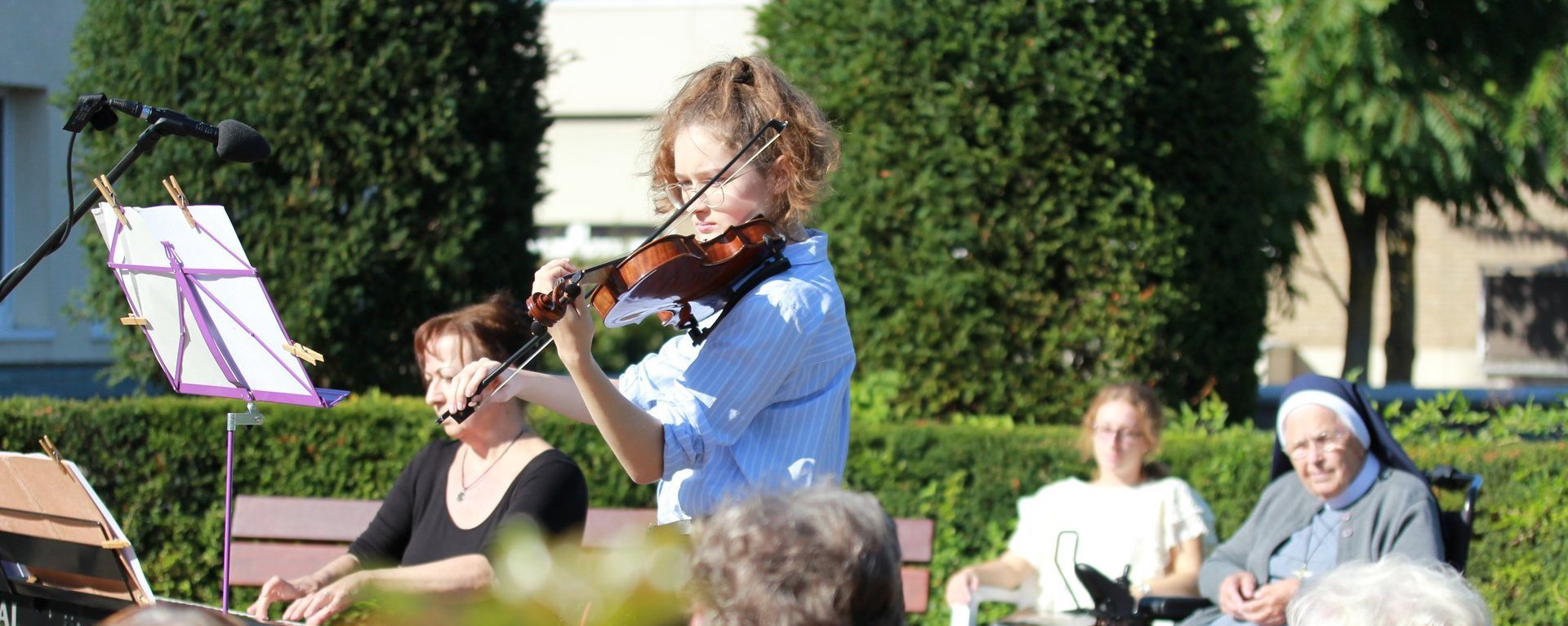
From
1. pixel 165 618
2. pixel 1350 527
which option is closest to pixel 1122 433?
pixel 1350 527

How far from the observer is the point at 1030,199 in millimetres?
6051

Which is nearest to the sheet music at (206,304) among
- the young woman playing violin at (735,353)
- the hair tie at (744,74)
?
the young woman playing violin at (735,353)

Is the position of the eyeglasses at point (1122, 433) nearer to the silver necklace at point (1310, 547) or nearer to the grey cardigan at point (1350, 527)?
the grey cardigan at point (1350, 527)

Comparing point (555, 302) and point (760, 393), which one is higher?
point (555, 302)

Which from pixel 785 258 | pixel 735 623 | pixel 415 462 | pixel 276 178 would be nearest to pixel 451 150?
pixel 276 178

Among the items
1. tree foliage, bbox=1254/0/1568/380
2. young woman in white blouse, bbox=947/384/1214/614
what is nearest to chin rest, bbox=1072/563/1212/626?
young woman in white blouse, bbox=947/384/1214/614

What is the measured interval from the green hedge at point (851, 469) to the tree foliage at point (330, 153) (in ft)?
1.87

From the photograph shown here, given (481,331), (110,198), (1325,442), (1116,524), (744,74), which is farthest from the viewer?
(1116,524)

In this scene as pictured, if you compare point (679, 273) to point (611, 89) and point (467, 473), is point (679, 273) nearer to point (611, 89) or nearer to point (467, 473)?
point (467, 473)

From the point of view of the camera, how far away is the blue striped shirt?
7.62 ft

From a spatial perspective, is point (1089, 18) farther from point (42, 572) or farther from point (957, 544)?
point (42, 572)

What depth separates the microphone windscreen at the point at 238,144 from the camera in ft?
10.4

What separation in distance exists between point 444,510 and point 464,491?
0.08 metres

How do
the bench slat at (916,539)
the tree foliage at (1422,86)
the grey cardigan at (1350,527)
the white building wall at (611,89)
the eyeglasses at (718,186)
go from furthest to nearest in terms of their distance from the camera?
the white building wall at (611,89), the tree foliage at (1422,86), the bench slat at (916,539), the grey cardigan at (1350,527), the eyeglasses at (718,186)
